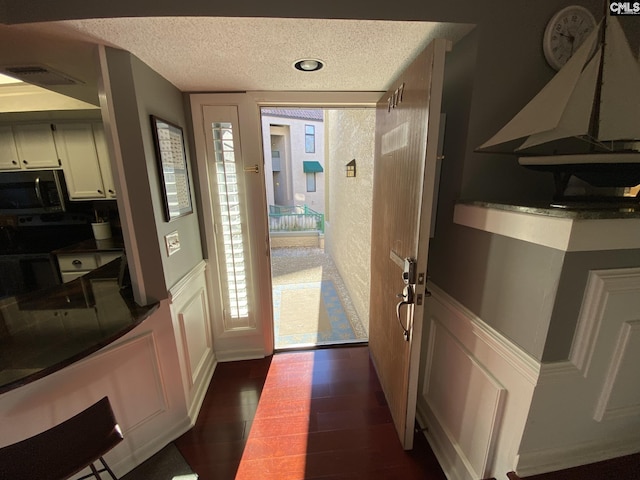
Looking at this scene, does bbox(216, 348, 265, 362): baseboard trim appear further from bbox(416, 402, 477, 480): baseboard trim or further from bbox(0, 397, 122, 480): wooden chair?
bbox(416, 402, 477, 480): baseboard trim

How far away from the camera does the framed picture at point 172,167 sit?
1.34 metres

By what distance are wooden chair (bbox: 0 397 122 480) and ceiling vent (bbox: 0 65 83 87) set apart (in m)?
1.69

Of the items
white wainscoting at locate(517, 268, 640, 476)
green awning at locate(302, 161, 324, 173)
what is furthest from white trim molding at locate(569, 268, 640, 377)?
green awning at locate(302, 161, 324, 173)

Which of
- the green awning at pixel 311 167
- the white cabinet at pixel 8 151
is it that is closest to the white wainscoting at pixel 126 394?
the white cabinet at pixel 8 151

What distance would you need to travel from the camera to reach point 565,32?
102 cm

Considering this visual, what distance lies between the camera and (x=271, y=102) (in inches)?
70.3

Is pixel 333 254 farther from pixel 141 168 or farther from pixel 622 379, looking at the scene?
pixel 622 379

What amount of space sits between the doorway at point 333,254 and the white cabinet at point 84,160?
5.28 ft

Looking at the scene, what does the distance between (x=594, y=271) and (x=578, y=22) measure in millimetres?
1041

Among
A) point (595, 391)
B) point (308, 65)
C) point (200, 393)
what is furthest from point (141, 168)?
point (595, 391)

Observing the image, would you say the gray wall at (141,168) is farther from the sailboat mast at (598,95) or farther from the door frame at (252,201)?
the sailboat mast at (598,95)

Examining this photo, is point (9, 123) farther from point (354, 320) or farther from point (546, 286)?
point (546, 286)

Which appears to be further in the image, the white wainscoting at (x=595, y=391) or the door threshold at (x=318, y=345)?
the door threshold at (x=318, y=345)

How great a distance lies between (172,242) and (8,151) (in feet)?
7.79
